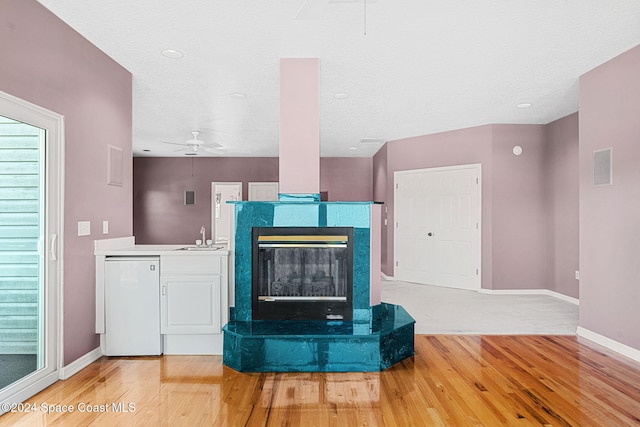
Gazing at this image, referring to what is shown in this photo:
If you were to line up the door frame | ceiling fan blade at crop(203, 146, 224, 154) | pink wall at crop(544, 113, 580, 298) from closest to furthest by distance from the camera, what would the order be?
1. the door frame
2. pink wall at crop(544, 113, 580, 298)
3. ceiling fan blade at crop(203, 146, 224, 154)

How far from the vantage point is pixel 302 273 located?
137 inches

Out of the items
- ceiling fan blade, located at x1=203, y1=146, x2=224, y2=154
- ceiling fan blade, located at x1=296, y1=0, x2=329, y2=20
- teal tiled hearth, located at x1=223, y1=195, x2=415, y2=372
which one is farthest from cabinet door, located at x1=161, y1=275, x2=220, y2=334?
ceiling fan blade, located at x1=203, y1=146, x2=224, y2=154

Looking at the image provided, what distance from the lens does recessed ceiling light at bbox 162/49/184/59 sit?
11.4 feet

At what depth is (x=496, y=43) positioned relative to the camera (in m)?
3.35

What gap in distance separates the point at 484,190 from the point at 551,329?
2.52 metres

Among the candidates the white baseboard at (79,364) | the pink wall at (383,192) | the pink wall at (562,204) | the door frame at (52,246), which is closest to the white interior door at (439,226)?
the pink wall at (383,192)

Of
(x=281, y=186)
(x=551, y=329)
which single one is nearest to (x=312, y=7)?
(x=281, y=186)

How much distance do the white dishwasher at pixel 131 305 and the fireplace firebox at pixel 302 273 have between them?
80cm

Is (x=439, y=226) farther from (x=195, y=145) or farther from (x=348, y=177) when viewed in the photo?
(x=195, y=145)

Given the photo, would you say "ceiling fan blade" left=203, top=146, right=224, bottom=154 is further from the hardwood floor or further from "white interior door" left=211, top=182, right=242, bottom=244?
the hardwood floor

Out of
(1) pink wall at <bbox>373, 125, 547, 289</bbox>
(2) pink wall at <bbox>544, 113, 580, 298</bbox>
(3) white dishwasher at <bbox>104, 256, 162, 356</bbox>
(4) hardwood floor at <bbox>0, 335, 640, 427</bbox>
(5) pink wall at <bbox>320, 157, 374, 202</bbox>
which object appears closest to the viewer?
(4) hardwood floor at <bbox>0, 335, 640, 427</bbox>

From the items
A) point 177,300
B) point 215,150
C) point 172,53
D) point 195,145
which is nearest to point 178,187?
point 215,150

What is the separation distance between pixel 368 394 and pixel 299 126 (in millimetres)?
2186

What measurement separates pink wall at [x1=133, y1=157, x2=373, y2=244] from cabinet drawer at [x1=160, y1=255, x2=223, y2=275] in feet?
21.0
